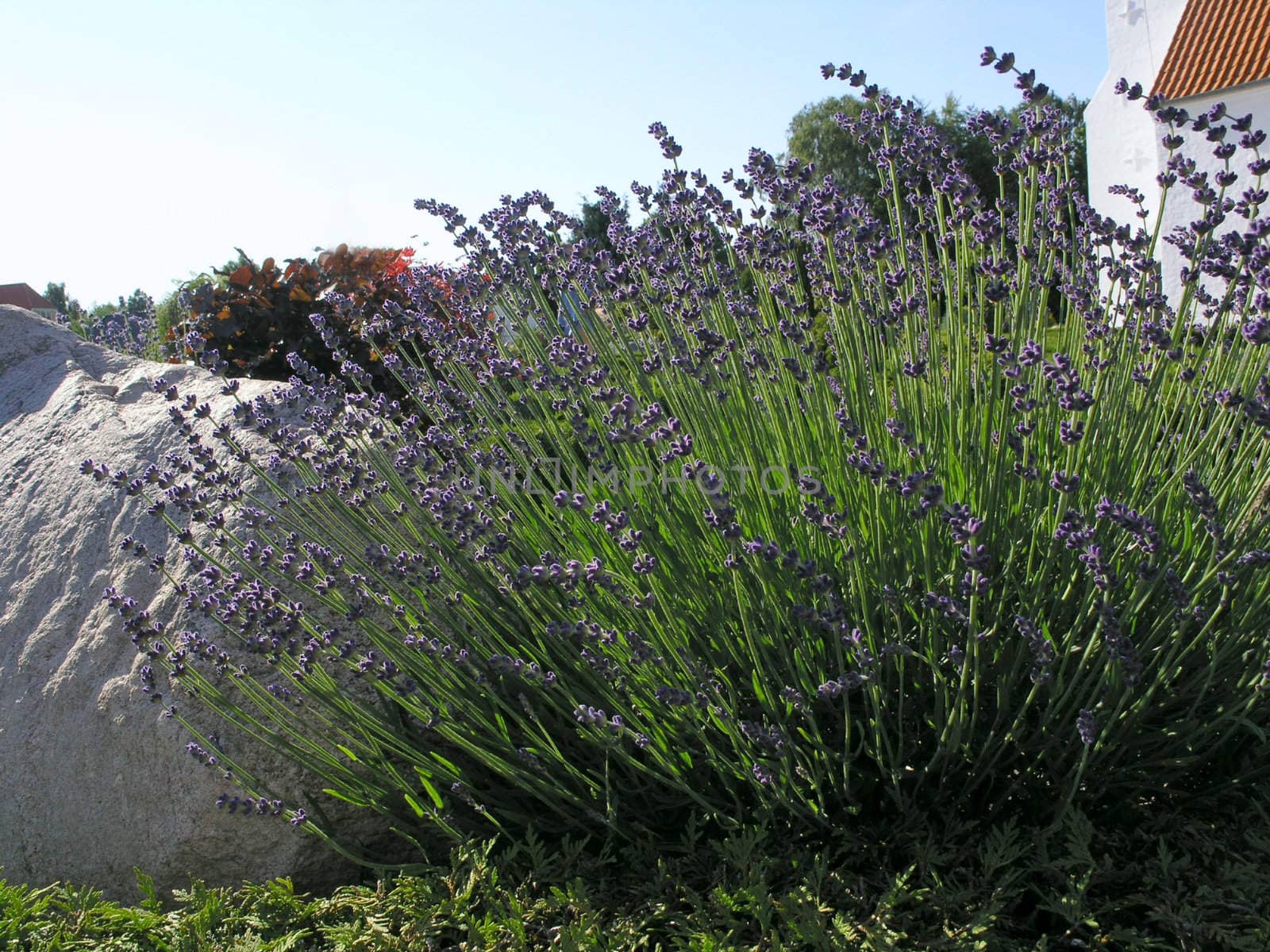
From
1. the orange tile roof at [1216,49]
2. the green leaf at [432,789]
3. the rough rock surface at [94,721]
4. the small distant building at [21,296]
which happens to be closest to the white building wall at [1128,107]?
the orange tile roof at [1216,49]

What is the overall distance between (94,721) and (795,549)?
226 centimetres

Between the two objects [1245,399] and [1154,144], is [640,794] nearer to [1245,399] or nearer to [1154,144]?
[1245,399]

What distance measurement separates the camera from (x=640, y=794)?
2.60 meters

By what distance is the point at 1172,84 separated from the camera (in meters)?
16.3

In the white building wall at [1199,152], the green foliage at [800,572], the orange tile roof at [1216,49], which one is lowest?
the green foliage at [800,572]

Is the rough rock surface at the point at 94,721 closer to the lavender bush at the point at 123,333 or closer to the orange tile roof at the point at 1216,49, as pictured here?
the lavender bush at the point at 123,333

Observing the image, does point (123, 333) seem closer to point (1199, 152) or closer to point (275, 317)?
point (275, 317)

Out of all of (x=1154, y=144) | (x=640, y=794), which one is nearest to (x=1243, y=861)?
(x=640, y=794)

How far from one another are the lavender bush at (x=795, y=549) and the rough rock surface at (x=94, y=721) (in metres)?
0.26

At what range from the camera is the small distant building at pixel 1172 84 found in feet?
50.5

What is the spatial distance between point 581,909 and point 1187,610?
57.3 inches

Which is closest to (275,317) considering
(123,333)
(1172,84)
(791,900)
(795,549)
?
(123,333)

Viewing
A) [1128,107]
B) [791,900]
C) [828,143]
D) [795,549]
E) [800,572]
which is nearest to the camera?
[800,572]

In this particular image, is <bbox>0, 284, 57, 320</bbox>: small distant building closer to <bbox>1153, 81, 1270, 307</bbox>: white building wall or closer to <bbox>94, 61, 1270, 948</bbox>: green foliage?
<bbox>1153, 81, 1270, 307</bbox>: white building wall
